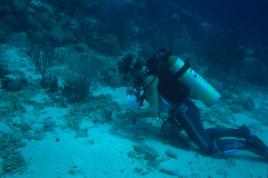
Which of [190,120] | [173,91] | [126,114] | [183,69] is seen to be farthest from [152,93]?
[126,114]

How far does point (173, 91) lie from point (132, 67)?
1.00 m

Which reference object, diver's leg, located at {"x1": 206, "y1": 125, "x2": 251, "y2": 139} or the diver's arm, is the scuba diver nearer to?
the diver's arm

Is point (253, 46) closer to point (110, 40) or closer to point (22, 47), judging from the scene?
point (110, 40)

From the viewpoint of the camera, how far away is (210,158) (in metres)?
6.02

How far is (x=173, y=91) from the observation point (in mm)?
5695

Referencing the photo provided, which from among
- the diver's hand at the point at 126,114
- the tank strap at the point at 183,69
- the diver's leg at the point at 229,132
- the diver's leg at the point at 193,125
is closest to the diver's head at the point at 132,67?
the tank strap at the point at 183,69

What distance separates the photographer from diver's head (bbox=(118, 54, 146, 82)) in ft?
18.0

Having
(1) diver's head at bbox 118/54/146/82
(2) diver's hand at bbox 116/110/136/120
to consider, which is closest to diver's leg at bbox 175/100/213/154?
(1) diver's head at bbox 118/54/146/82

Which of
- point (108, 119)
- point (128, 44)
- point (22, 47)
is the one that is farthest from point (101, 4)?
point (108, 119)

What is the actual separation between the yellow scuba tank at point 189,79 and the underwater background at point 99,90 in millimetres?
1358

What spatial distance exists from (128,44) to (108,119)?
7357mm

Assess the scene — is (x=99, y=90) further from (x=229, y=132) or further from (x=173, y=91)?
(x=229, y=132)

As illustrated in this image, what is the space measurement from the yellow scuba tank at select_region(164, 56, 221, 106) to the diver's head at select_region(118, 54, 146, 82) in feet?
1.77

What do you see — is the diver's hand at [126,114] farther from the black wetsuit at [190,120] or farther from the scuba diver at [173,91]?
the black wetsuit at [190,120]
